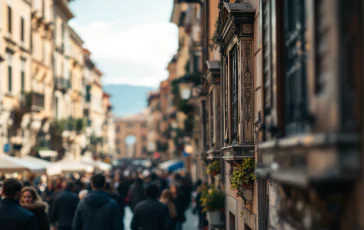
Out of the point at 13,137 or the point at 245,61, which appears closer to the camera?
the point at 245,61

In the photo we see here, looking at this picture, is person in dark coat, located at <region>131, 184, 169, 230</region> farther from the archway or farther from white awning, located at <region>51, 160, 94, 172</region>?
the archway

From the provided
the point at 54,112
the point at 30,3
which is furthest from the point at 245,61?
the point at 54,112

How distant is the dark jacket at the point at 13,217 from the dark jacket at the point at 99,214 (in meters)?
1.14

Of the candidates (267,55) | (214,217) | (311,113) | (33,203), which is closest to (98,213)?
(33,203)

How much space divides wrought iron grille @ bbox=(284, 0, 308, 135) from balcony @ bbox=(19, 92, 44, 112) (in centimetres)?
2929

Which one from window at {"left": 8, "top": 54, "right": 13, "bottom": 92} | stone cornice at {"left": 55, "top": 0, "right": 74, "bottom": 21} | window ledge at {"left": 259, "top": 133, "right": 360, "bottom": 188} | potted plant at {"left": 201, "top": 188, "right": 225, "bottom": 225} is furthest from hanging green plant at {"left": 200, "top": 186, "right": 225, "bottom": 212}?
stone cornice at {"left": 55, "top": 0, "right": 74, "bottom": 21}

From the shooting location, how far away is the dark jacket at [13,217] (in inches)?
316

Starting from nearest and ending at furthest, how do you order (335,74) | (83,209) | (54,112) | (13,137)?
(335,74)
(83,209)
(13,137)
(54,112)

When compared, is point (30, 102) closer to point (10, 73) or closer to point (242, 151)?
point (10, 73)

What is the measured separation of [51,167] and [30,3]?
39.2 feet

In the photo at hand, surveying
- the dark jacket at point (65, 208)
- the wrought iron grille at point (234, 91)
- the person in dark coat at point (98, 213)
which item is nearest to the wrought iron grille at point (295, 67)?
the person in dark coat at point (98, 213)

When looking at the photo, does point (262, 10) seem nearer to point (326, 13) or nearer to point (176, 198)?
point (326, 13)

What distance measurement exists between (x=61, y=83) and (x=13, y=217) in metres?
42.0

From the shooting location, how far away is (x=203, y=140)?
20.7m
